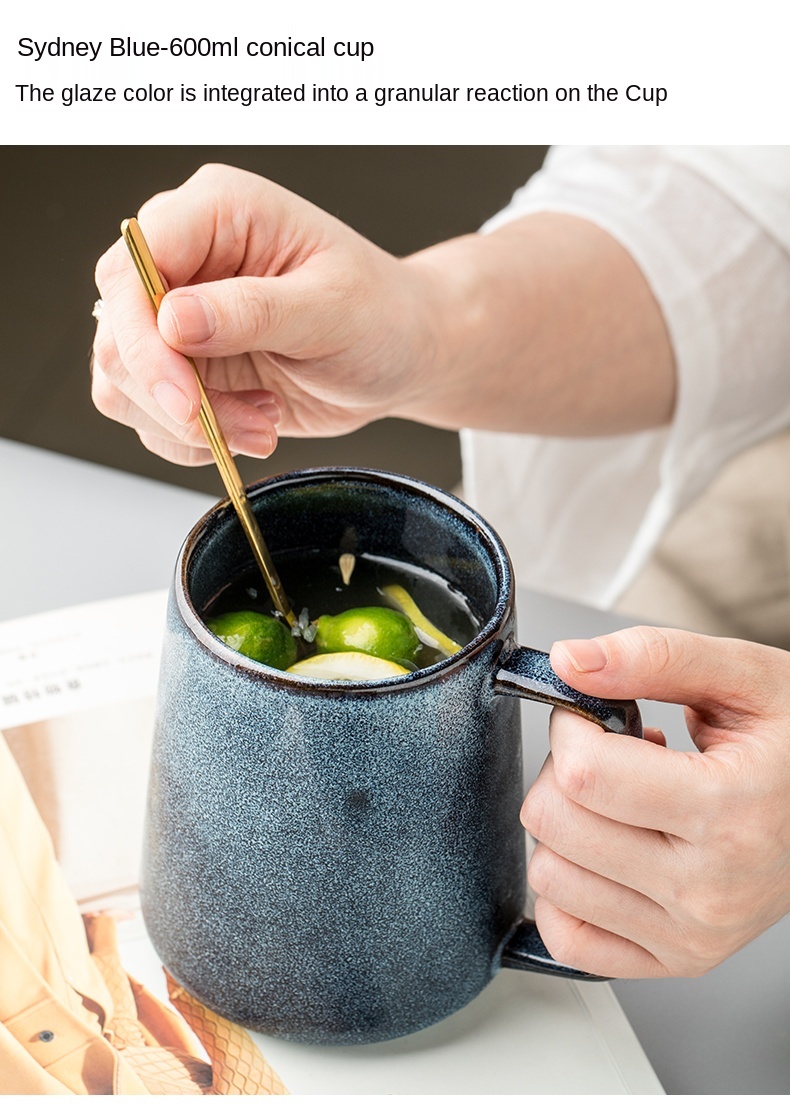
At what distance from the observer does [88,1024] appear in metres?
0.42

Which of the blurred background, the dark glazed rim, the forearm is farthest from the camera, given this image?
the blurred background

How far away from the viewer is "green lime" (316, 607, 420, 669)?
394 millimetres

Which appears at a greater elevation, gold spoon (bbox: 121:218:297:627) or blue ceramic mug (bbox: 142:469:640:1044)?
gold spoon (bbox: 121:218:297:627)

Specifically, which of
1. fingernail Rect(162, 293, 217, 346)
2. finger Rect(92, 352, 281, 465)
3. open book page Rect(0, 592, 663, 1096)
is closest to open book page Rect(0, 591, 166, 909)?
open book page Rect(0, 592, 663, 1096)

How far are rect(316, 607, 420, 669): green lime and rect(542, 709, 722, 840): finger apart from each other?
61mm

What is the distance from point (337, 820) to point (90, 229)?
2.67 feet

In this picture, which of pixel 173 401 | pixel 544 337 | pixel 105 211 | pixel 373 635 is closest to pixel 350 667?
pixel 373 635

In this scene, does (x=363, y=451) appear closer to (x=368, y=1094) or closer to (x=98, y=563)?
(x=98, y=563)

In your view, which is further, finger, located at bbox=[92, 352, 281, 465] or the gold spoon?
finger, located at bbox=[92, 352, 281, 465]

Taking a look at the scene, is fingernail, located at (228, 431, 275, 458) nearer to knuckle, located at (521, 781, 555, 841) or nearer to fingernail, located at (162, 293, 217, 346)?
fingernail, located at (162, 293, 217, 346)

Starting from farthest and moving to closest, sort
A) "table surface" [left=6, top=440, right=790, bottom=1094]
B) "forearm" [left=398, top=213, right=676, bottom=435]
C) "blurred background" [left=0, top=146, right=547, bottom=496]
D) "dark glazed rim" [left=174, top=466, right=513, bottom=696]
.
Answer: "blurred background" [left=0, top=146, right=547, bottom=496] → "forearm" [left=398, top=213, right=676, bottom=435] → "table surface" [left=6, top=440, right=790, bottom=1094] → "dark glazed rim" [left=174, top=466, right=513, bottom=696]

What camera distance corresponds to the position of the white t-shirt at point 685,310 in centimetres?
77

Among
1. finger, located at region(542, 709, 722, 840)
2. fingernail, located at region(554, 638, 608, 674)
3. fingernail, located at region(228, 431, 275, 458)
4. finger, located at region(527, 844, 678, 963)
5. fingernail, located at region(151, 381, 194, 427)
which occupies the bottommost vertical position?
finger, located at region(527, 844, 678, 963)

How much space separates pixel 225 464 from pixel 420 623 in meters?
0.10
